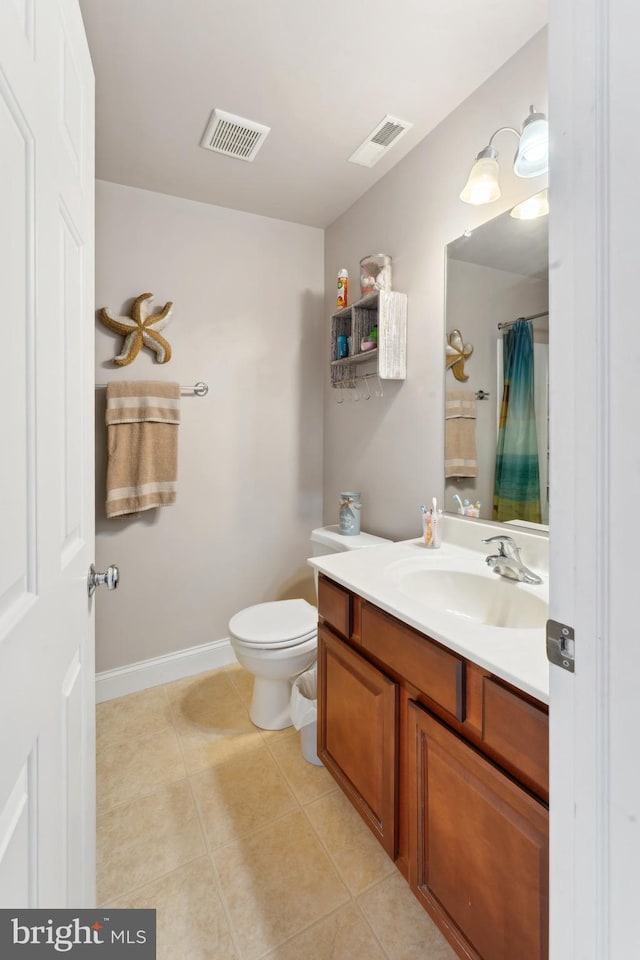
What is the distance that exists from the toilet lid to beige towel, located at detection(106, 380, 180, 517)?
0.69 m

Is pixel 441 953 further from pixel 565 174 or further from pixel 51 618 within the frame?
pixel 565 174

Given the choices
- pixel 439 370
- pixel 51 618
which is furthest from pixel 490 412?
→ pixel 51 618

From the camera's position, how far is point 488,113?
4.58ft

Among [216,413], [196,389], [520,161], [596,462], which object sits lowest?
[596,462]

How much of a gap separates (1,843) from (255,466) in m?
1.93

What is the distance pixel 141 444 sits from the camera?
1.94 m

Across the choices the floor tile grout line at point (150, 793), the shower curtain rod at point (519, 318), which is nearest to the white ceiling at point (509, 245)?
the shower curtain rod at point (519, 318)

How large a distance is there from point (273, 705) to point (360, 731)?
71 centimetres

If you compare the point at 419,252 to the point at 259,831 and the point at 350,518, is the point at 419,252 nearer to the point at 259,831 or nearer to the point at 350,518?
the point at 350,518

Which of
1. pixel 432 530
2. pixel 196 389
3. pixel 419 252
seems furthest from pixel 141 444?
pixel 419 252

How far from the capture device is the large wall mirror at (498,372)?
127cm

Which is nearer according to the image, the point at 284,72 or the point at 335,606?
the point at 335,606

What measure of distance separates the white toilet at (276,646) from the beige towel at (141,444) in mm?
719

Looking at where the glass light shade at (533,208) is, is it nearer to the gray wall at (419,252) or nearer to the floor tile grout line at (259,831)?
the gray wall at (419,252)
